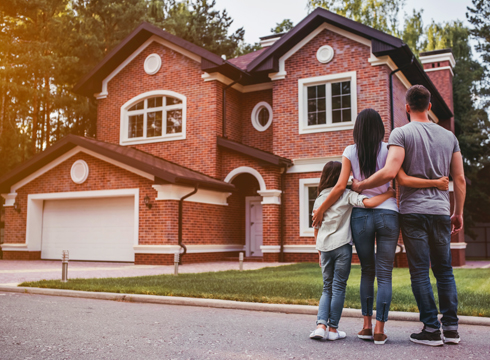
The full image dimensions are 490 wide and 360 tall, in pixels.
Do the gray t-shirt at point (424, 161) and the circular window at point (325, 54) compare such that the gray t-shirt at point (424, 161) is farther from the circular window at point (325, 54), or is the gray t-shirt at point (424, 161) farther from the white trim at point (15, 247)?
the white trim at point (15, 247)


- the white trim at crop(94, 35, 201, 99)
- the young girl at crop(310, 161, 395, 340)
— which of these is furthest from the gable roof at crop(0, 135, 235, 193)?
the young girl at crop(310, 161, 395, 340)

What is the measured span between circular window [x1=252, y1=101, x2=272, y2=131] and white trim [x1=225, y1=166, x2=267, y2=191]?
7.01ft

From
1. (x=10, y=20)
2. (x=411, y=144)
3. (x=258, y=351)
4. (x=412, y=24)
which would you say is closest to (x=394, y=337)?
(x=258, y=351)

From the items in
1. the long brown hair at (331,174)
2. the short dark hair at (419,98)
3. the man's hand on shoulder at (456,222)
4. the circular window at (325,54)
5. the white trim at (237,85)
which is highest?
the circular window at (325,54)

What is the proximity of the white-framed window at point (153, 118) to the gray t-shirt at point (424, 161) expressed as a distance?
14.1 metres

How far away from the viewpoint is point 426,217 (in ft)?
14.4

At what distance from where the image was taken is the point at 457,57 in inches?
1284

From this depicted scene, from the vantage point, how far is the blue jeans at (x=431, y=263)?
4.39 meters

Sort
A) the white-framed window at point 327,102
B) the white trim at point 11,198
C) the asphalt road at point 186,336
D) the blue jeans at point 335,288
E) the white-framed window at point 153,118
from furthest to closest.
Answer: the white-framed window at point 153,118
the white trim at point 11,198
the white-framed window at point 327,102
the blue jeans at point 335,288
the asphalt road at point 186,336

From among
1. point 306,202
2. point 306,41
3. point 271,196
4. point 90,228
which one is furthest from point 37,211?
point 306,41

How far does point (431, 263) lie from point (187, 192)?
11.6m

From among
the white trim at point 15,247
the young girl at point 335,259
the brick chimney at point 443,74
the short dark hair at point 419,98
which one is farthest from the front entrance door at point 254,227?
the short dark hair at point 419,98

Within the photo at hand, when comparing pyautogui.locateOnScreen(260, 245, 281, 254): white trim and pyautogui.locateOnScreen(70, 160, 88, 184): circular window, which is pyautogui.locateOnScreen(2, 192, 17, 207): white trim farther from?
pyautogui.locateOnScreen(260, 245, 281, 254): white trim

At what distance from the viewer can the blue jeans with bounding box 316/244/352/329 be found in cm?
458
